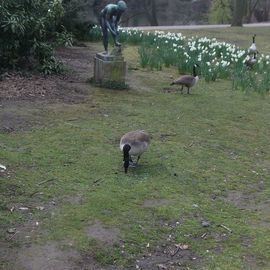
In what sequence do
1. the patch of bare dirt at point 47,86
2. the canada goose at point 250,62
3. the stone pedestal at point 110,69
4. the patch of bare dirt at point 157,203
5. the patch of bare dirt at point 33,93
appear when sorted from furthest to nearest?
the canada goose at point 250,62, the stone pedestal at point 110,69, the patch of bare dirt at point 47,86, the patch of bare dirt at point 33,93, the patch of bare dirt at point 157,203

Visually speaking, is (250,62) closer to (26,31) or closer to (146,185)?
(26,31)

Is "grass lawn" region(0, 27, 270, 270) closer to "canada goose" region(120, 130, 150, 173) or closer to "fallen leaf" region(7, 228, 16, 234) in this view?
"fallen leaf" region(7, 228, 16, 234)

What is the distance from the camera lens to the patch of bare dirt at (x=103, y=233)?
450 centimetres

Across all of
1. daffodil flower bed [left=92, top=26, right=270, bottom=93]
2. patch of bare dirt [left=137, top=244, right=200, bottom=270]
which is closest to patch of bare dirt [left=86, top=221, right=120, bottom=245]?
patch of bare dirt [left=137, top=244, right=200, bottom=270]

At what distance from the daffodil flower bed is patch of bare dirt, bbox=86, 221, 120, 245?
687cm

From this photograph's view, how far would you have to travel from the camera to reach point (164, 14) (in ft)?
130

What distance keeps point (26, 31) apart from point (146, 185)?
238 inches

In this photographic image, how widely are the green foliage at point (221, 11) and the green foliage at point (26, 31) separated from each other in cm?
2719

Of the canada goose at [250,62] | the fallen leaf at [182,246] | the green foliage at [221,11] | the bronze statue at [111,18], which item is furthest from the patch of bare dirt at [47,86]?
the green foliage at [221,11]

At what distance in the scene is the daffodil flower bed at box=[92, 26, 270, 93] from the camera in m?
11.4

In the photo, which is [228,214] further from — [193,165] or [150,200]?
[193,165]

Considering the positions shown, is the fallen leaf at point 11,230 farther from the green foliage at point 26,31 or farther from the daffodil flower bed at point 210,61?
the daffodil flower bed at point 210,61

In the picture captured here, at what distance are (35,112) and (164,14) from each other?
107 feet

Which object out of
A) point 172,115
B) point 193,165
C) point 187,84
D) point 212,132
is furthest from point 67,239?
point 187,84
